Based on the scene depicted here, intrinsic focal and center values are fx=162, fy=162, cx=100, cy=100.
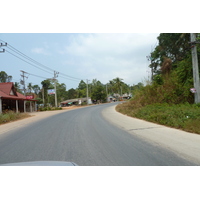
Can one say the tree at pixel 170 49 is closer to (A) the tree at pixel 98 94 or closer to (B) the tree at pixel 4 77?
(A) the tree at pixel 98 94

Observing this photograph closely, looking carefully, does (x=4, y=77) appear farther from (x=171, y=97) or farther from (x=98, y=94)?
(x=171, y=97)

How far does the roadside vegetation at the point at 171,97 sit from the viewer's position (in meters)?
8.12

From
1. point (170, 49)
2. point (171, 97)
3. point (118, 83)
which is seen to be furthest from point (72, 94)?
point (171, 97)

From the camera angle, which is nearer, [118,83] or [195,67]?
[195,67]

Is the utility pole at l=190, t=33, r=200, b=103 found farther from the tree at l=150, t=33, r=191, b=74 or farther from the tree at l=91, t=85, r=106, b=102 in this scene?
the tree at l=91, t=85, r=106, b=102

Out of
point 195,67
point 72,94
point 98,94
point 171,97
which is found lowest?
point 171,97

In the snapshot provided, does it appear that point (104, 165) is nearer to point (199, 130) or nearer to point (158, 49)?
point (199, 130)

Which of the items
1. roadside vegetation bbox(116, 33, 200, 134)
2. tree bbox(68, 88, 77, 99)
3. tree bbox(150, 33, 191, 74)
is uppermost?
tree bbox(150, 33, 191, 74)

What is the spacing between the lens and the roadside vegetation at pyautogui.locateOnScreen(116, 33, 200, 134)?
26.6 feet

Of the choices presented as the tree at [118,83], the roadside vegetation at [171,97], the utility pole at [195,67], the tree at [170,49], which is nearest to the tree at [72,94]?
the tree at [118,83]

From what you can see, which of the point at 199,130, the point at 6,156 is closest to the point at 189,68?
the point at 199,130

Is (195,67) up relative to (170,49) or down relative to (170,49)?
down

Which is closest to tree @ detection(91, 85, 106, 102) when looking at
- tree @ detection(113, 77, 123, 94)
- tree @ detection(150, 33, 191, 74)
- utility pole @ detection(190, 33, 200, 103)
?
tree @ detection(113, 77, 123, 94)

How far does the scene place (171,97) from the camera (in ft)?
48.6
